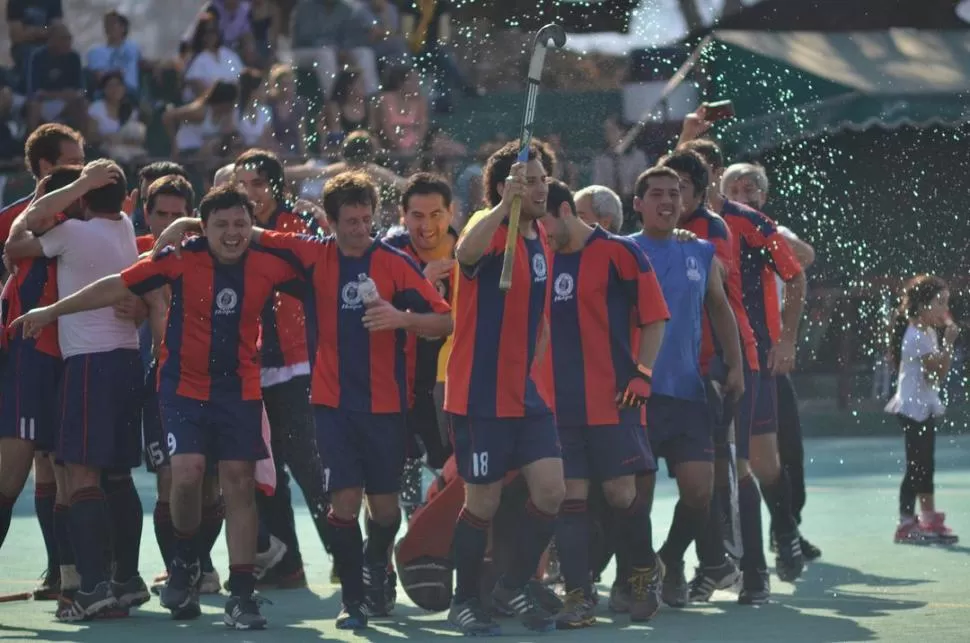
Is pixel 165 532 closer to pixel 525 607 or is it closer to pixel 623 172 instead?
pixel 525 607

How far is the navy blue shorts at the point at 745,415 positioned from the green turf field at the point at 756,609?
2.20ft

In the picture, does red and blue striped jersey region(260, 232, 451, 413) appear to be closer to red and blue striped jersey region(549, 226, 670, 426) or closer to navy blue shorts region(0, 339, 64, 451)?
red and blue striped jersey region(549, 226, 670, 426)

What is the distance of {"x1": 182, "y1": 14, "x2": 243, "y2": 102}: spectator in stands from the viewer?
20594mm

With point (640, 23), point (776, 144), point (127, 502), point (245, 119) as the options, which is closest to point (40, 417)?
point (127, 502)

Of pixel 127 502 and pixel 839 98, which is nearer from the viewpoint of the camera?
pixel 127 502

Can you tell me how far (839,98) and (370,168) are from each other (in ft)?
28.3

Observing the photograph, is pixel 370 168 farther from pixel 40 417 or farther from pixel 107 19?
pixel 107 19

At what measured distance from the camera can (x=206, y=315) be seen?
345 inches

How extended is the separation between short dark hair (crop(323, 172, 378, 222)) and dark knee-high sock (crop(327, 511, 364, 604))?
1230mm

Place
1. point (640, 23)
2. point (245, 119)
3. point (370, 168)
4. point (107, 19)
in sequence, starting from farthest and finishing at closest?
point (640, 23), point (107, 19), point (245, 119), point (370, 168)

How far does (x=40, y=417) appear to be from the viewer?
9328 mm

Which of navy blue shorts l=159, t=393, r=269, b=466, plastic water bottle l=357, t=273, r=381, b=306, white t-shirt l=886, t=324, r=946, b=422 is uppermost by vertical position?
plastic water bottle l=357, t=273, r=381, b=306

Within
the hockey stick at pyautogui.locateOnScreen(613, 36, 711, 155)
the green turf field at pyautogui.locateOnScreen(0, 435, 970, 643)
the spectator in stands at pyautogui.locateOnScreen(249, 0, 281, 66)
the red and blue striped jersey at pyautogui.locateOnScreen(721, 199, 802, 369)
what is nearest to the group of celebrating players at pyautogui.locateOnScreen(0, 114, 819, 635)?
the green turf field at pyautogui.locateOnScreen(0, 435, 970, 643)

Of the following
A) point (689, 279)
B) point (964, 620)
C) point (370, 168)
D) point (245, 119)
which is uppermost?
point (245, 119)
